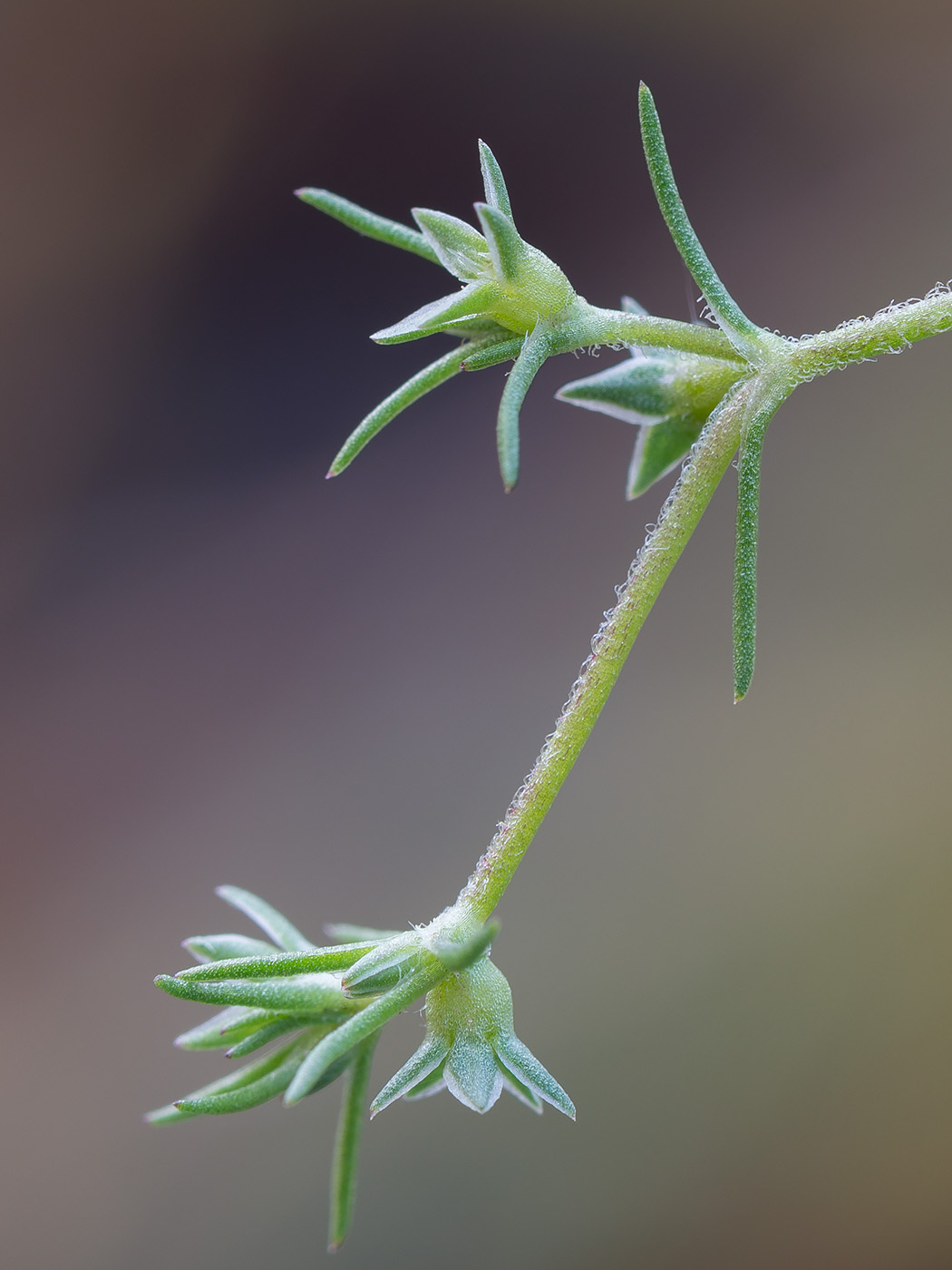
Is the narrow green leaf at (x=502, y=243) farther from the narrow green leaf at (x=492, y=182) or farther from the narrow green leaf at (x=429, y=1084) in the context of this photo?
the narrow green leaf at (x=429, y=1084)

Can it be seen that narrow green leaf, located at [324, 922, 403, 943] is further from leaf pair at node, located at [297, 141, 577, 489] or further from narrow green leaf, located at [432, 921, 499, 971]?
leaf pair at node, located at [297, 141, 577, 489]

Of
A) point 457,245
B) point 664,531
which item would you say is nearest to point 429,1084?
point 664,531

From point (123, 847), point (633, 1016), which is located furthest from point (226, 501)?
point (633, 1016)

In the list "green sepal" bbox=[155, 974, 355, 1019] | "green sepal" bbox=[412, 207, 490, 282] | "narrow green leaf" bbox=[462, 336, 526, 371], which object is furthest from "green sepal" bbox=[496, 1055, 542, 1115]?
→ "green sepal" bbox=[412, 207, 490, 282]

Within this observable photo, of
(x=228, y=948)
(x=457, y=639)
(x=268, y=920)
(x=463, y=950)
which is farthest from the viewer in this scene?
(x=457, y=639)

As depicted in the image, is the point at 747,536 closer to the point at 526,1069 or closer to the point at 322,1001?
the point at 526,1069

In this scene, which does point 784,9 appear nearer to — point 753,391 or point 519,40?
point 519,40

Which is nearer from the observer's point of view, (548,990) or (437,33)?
(548,990)
